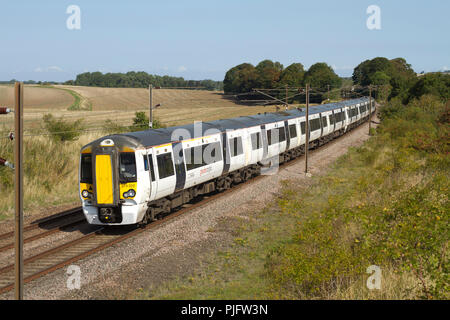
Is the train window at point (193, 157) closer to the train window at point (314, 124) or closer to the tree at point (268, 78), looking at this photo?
the train window at point (314, 124)

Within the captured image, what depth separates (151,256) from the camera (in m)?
13.2

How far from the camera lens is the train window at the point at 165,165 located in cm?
1572

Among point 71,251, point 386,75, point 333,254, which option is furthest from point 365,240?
point 386,75

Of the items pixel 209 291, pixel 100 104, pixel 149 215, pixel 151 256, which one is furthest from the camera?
pixel 100 104

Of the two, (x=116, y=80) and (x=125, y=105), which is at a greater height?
(x=116, y=80)

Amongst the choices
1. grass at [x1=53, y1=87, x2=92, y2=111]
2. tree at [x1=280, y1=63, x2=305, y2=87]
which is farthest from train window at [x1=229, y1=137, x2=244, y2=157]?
tree at [x1=280, y1=63, x2=305, y2=87]

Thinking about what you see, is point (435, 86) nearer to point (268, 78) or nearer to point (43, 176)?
point (268, 78)

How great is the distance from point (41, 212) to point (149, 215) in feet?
17.7

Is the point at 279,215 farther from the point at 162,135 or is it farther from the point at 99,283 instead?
the point at 99,283

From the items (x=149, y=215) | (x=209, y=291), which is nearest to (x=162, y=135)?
(x=149, y=215)

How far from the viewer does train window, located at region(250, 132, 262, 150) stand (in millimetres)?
24025

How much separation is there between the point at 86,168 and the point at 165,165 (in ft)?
8.33

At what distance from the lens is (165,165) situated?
634 inches

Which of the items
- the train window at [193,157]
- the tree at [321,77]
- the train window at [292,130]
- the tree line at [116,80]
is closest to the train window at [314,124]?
the train window at [292,130]
